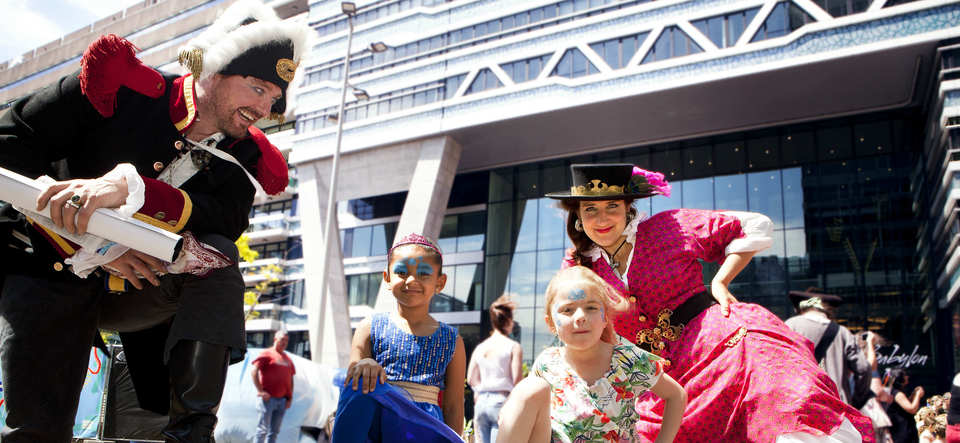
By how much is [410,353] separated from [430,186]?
23.8 meters

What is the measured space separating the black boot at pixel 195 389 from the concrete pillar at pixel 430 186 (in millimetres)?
24057

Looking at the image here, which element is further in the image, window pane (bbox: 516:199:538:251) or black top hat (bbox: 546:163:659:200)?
window pane (bbox: 516:199:538:251)

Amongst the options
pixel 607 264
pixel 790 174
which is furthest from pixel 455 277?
pixel 607 264

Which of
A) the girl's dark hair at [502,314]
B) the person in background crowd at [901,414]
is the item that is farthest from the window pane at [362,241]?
the girl's dark hair at [502,314]

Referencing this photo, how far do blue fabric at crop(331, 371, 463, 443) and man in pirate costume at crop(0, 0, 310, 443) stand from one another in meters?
0.62

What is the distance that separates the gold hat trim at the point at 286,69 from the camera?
253 cm

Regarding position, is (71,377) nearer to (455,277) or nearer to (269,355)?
(269,355)

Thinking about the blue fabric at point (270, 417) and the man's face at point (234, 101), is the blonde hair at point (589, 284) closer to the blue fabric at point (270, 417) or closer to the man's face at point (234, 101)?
the man's face at point (234, 101)

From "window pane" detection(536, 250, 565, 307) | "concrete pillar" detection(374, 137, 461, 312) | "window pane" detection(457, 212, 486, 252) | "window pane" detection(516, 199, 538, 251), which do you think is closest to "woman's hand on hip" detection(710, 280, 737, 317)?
"concrete pillar" detection(374, 137, 461, 312)

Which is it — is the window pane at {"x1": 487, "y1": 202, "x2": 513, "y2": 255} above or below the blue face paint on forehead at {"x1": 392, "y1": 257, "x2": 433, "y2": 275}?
above

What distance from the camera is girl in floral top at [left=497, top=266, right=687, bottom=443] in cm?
272

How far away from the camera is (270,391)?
8.51 metres

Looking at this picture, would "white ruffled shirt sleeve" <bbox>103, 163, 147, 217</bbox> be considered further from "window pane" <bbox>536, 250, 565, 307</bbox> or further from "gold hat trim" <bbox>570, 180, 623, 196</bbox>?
"window pane" <bbox>536, 250, 565, 307</bbox>

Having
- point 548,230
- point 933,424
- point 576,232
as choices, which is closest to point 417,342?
point 576,232
